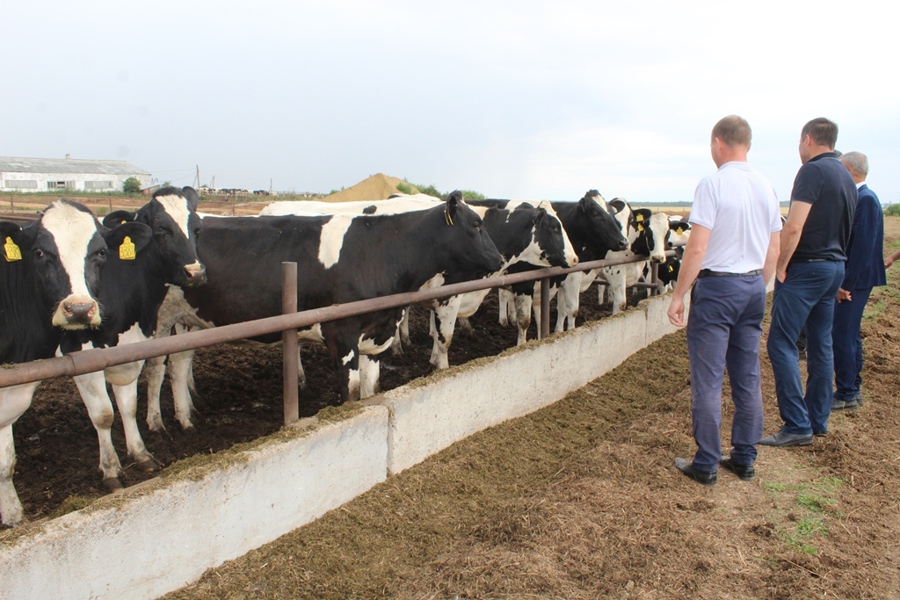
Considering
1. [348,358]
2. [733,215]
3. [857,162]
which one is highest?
[857,162]

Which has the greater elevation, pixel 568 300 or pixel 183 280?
pixel 183 280

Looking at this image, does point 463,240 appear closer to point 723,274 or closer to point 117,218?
point 723,274

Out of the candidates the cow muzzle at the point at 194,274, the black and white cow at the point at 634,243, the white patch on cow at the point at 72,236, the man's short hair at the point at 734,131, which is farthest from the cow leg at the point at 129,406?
the black and white cow at the point at 634,243

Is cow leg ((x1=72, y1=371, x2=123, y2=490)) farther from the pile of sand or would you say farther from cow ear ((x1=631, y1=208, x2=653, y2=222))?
the pile of sand

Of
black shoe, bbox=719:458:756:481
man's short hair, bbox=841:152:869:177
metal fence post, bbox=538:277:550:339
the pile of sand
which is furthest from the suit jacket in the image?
the pile of sand

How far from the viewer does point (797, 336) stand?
181 inches

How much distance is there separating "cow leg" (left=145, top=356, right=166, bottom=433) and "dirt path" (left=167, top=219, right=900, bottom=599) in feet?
7.61

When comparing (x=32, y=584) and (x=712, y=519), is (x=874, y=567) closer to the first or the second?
(x=712, y=519)

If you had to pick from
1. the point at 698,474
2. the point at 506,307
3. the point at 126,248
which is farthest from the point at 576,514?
the point at 506,307

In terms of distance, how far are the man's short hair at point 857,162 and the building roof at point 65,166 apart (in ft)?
232

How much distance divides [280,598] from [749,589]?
2.01 metres

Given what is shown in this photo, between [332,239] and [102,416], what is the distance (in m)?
2.09

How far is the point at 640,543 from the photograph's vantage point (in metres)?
3.33

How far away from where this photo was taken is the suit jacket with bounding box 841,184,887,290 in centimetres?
538
